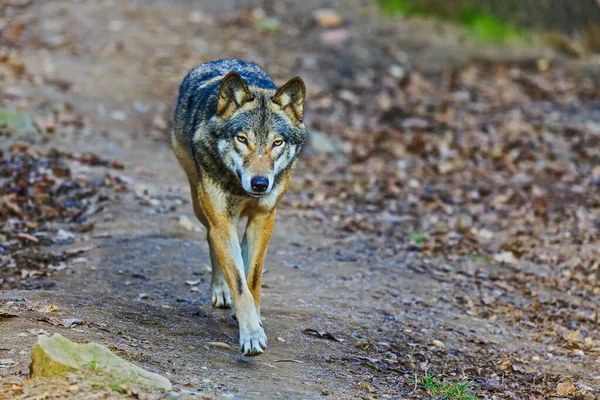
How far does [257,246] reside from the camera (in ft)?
21.5

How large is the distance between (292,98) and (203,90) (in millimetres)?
991

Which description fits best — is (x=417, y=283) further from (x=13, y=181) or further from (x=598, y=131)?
(x=598, y=131)

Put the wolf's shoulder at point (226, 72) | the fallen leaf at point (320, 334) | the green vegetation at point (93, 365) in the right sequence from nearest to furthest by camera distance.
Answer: the green vegetation at point (93, 365) < the fallen leaf at point (320, 334) < the wolf's shoulder at point (226, 72)

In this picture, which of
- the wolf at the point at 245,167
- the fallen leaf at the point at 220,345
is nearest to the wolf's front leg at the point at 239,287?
the wolf at the point at 245,167

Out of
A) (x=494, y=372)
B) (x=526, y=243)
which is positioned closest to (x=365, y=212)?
(x=526, y=243)

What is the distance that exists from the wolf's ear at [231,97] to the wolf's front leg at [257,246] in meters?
0.84

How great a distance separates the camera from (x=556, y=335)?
25.5ft

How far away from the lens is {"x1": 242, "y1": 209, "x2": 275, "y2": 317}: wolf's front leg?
6.52 meters

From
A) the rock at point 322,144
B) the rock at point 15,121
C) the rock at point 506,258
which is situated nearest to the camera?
the rock at point 506,258

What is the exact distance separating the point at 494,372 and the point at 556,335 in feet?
4.49

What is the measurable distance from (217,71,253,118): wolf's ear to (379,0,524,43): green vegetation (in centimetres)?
1308

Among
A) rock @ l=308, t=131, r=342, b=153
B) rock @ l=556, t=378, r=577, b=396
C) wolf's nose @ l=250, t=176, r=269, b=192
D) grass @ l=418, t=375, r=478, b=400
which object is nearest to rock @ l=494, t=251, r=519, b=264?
rock @ l=556, t=378, r=577, b=396

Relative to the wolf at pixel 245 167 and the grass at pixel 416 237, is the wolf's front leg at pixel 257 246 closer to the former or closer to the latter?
the wolf at pixel 245 167

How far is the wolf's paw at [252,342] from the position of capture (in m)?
5.92
